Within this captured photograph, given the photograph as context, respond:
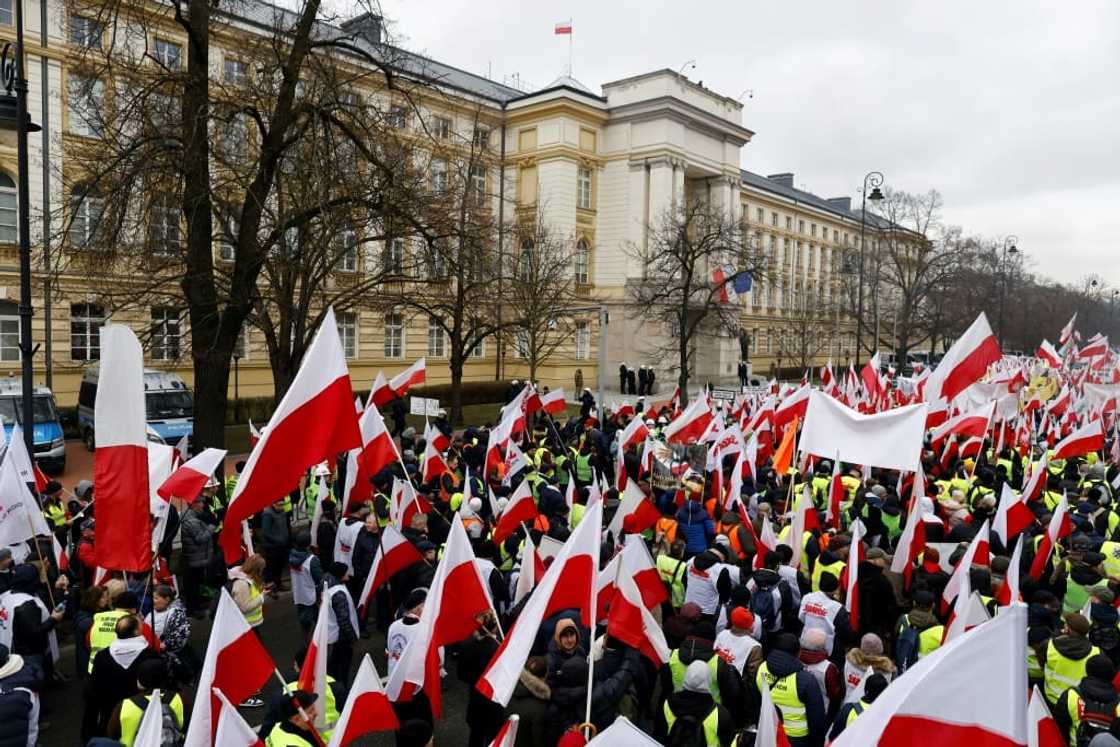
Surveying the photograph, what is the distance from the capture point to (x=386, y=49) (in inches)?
522

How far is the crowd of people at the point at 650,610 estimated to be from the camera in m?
5.40

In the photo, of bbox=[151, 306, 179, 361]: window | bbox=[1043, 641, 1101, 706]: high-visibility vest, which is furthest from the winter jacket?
bbox=[1043, 641, 1101, 706]: high-visibility vest

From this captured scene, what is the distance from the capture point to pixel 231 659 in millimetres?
4934

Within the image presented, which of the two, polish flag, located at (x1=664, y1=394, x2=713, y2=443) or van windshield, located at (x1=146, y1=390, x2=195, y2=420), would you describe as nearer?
polish flag, located at (x1=664, y1=394, x2=713, y2=443)

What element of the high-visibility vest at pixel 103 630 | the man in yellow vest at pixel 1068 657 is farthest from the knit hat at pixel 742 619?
the high-visibility vest at pixel 103 630

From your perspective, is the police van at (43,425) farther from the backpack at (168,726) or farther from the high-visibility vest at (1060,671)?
the high-visibility vest at (1060,671)

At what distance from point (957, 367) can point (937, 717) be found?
1081cm

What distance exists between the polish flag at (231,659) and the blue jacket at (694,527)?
18.6 feet

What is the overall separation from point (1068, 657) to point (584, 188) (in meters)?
40.3

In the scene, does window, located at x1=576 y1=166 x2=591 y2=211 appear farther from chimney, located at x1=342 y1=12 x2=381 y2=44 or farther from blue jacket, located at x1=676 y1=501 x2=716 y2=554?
blue jacket, located at x1=676 y1=501 x2=716 y2=554

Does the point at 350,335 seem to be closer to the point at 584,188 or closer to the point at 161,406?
the point at 161,406

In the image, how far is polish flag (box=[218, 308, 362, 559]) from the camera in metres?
5.59

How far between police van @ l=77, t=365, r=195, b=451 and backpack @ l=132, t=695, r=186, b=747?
16937mm

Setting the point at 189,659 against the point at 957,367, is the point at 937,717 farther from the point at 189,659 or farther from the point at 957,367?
the point at 957,367
